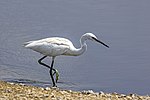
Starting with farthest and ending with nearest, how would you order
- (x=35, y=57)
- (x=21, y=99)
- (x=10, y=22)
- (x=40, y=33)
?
(x=10, y=22)
(x=40, y=33)
(x=35, y=57)
(x=21, y=99)

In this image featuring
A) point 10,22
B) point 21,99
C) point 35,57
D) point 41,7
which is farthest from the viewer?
point 41,7

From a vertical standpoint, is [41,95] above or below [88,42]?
below

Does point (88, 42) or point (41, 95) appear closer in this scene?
point (41, 95)

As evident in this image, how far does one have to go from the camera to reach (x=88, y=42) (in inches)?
789

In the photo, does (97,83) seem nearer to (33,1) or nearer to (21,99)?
(21,99)

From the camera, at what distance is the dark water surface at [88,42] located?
55.9 ft

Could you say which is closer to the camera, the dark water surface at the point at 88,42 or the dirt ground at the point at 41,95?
the dirt ground at the point at 41,95

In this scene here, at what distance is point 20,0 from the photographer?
26.9 meters

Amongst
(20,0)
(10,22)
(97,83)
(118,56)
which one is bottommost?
(97,83)

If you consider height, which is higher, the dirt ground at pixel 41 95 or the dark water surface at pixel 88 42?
the dark water surface at pixel 88 42

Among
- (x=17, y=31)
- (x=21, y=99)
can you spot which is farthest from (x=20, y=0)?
(x=21, y=99)

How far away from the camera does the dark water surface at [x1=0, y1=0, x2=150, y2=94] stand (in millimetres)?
17031

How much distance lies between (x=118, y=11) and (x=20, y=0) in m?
4.29

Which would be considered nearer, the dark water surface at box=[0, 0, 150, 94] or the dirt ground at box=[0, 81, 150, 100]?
the dirt ground at box=[0, 81, 150, 100]
